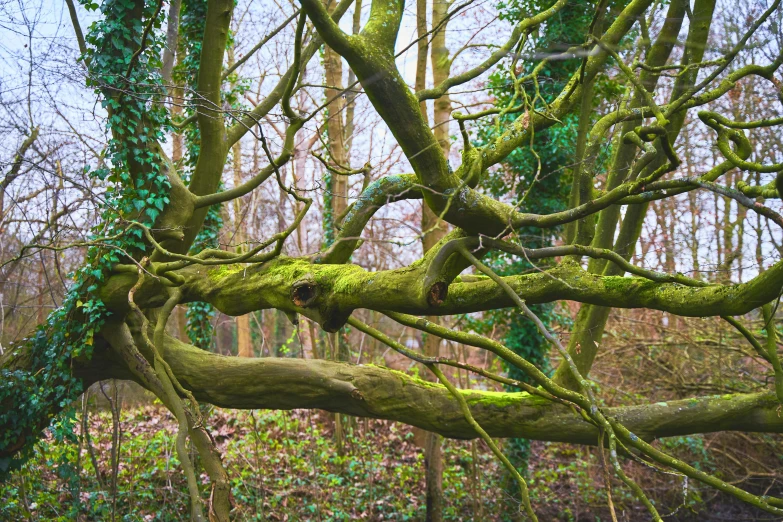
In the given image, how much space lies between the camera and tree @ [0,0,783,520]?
3.49m

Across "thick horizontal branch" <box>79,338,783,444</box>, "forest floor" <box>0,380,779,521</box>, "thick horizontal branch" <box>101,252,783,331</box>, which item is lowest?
"forest floor" <box>0,380,779,521</box>

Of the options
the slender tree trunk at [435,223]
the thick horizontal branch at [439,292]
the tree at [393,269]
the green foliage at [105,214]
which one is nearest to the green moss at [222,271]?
the tree at [393,269]

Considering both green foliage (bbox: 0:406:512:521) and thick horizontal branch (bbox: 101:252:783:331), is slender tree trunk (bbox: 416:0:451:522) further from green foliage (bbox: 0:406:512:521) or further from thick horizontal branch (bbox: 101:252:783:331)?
thick horizontal branch (bbox: 101:252:783:331)

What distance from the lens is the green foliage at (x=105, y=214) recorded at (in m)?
5.34

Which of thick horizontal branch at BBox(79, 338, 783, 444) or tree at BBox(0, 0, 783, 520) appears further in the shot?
thick horizontal branch at BBox(79, 338, 783, 444)

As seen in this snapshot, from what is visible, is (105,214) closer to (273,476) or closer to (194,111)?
(194,111)

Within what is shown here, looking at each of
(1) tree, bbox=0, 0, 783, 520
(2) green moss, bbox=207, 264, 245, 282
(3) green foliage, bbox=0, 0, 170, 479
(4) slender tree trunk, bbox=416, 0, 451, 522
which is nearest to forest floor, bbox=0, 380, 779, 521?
(4) slender tree trunk, bbox=416, 0, 451, 522

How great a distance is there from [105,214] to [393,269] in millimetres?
3102

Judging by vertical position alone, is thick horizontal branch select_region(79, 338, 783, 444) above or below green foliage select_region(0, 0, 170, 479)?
below

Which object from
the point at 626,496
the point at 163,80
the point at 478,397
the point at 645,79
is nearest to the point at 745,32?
the point at 645,79

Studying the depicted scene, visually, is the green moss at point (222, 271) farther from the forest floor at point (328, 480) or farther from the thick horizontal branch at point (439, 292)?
the forest floor at point (328, 480)

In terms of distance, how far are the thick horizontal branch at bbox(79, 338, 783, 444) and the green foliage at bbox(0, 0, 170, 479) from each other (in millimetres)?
889

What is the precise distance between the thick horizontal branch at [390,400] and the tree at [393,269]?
0.02 meters

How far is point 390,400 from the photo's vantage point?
206 inches
